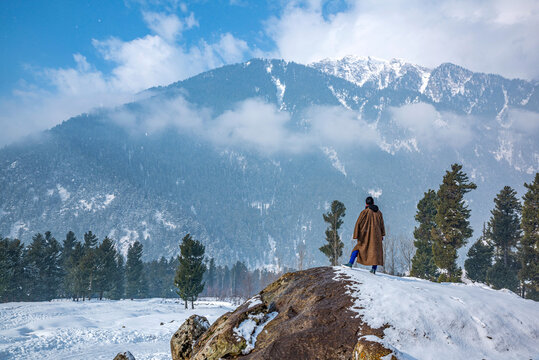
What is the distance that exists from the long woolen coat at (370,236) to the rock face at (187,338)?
6441 millimetres

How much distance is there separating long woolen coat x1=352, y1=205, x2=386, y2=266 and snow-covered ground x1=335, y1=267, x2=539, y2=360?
6.61 ft

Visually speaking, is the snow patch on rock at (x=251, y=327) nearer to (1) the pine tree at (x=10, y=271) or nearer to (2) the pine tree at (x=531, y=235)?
(2) the pine tree at (x=531, y=235)

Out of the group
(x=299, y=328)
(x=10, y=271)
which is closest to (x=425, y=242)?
(x=299, y=328)

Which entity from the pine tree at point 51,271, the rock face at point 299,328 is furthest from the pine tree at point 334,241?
the pine tree at point 51,271

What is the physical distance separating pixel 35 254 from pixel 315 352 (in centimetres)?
6618

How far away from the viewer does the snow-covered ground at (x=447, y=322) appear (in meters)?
6.89

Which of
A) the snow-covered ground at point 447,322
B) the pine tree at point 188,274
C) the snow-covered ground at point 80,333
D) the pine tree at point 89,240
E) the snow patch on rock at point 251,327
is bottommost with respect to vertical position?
the snow-covered ground at point 80,333

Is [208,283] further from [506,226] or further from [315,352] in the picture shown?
[315,352]

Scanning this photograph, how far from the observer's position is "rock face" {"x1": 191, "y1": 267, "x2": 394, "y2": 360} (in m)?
6.86

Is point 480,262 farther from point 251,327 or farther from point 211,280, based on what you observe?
point 211,280

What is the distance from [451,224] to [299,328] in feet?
95.9

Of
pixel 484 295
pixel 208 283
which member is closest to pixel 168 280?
pixel 208 283

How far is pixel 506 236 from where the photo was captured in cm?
3916

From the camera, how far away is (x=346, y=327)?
7.30 metres
